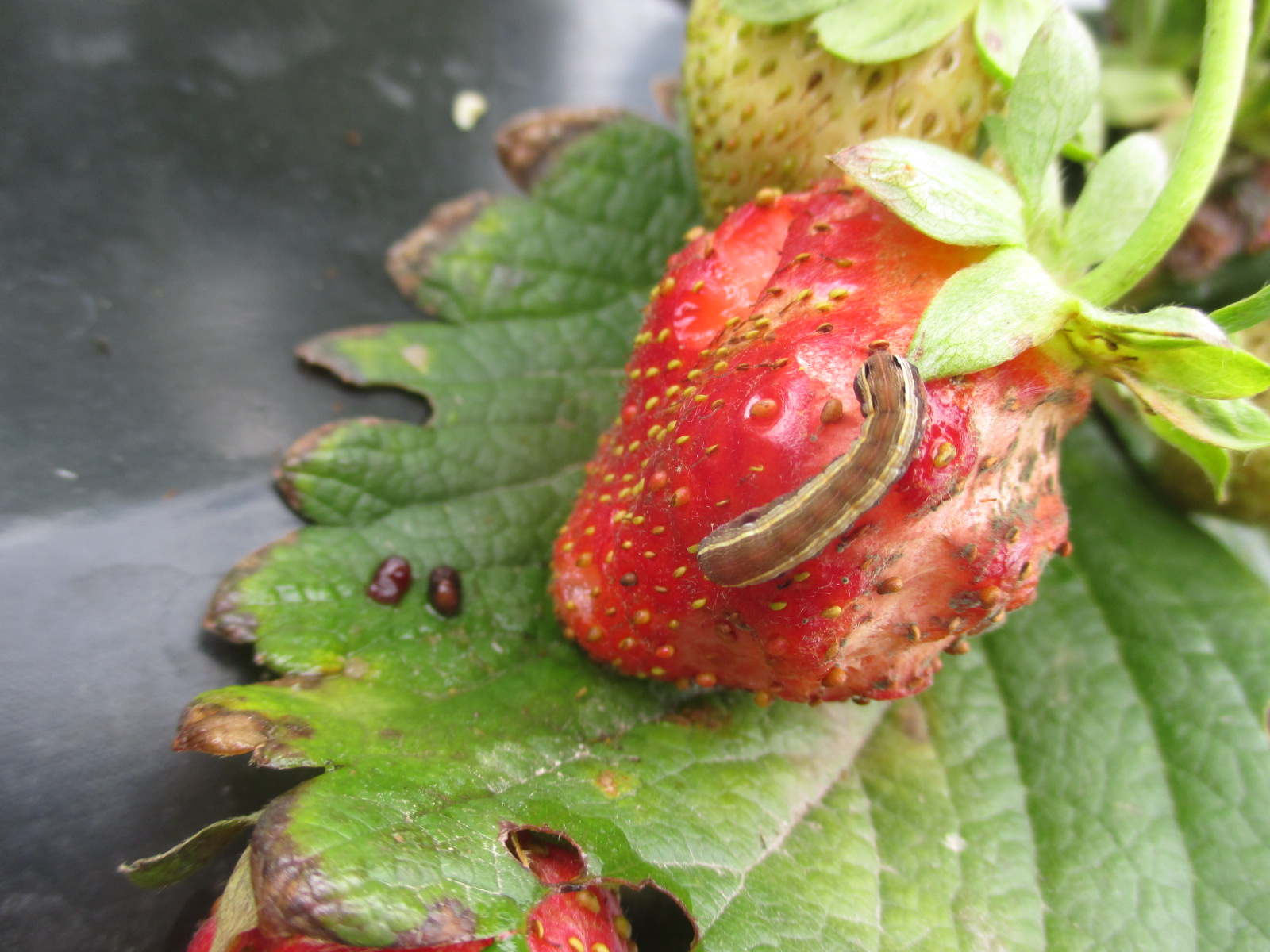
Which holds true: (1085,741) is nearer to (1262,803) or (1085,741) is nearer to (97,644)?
(1262,803)

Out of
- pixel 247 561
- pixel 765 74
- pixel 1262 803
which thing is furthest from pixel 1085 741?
pixel 247 561

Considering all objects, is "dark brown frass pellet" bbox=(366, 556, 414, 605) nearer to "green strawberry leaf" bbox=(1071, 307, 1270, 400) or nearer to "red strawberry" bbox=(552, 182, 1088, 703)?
"red strawberry" bbox=(552, 182, 1088, 703)

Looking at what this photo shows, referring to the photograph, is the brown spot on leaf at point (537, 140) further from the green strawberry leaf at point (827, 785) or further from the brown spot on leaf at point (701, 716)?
the brown spot on leaf at point (701, 716)

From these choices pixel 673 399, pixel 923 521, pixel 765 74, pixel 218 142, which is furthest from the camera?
pixel 218 142

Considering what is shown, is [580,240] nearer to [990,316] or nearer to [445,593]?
[445,593]

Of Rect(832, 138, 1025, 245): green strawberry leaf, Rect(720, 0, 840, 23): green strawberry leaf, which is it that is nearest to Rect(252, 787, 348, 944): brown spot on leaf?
Rect(832, 138, 1025, 245): green strawberry leaf

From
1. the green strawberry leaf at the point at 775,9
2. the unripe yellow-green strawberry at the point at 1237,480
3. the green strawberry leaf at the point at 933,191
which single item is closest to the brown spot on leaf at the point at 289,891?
the green strawberry leaf at the point at 933,191
